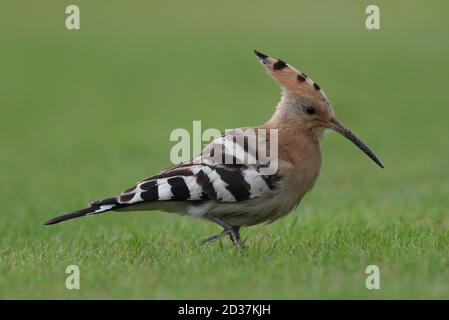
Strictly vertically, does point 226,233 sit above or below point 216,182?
below

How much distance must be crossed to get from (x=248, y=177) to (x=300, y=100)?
2.36 ft

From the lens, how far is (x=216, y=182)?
245 inches

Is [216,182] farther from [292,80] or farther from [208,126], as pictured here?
[208,126]

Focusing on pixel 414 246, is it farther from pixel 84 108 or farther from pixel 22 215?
pixel 84 108

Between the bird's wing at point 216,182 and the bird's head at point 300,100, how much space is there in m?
0.46

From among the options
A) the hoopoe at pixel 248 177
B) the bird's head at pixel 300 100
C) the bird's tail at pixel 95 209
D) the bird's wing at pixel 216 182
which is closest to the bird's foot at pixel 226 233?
the hoopoe at pixel 248 177

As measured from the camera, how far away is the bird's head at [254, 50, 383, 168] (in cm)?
652

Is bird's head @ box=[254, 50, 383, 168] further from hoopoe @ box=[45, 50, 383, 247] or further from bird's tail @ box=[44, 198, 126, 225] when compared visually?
bird's tail @ box=[44, 198, 126, 225]

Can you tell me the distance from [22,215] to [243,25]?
19075 millimetres

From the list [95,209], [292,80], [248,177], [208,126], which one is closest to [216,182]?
[248,177]

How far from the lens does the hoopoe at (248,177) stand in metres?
6.24

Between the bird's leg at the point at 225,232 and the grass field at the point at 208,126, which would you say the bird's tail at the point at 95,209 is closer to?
the grass field at the point at 208,126

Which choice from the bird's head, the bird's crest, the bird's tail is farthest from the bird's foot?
the bird's crest
